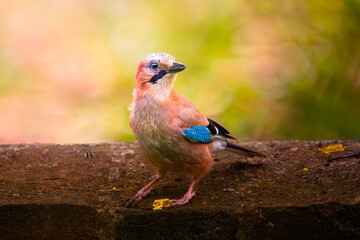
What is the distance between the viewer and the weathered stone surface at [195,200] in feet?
10.6

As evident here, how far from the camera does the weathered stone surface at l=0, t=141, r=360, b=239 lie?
3230 millimetres

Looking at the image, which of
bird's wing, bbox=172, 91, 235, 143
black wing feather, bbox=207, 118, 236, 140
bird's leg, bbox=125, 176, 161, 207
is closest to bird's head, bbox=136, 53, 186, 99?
bird's wing, bbox=172, 91, 235, 143

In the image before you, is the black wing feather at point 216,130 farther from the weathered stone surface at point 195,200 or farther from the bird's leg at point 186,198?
the bird's leg at point 186,198

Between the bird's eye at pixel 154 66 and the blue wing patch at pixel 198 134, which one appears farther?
the bird's eye at pixel 154 66

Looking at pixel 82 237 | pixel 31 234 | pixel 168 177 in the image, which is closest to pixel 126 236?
pixel 82 237

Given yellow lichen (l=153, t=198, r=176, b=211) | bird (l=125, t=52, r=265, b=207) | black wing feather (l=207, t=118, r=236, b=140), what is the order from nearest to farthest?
yellow lichen (l=153, t=198, r=176, b=211)
bird (l=125, t=52, r=265, b=207)
black wing feather (l=207, t=118, r=236, b=140)

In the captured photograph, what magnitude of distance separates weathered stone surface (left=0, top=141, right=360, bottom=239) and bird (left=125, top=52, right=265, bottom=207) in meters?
0.18

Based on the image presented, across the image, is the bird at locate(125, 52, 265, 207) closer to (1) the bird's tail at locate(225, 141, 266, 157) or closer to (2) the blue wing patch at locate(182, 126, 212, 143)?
(2) the blue wing patch at locate(182, 126, 212, 143)

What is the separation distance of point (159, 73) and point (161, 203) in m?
1.01

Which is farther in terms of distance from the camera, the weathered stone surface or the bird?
the bird

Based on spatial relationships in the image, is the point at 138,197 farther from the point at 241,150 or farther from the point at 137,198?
the point at 241,150

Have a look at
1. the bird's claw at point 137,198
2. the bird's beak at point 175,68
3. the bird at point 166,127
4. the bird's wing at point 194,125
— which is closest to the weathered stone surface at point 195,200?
the bird's claw at point 137,198

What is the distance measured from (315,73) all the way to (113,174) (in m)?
3.09

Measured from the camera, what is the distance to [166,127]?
3.72 meters
